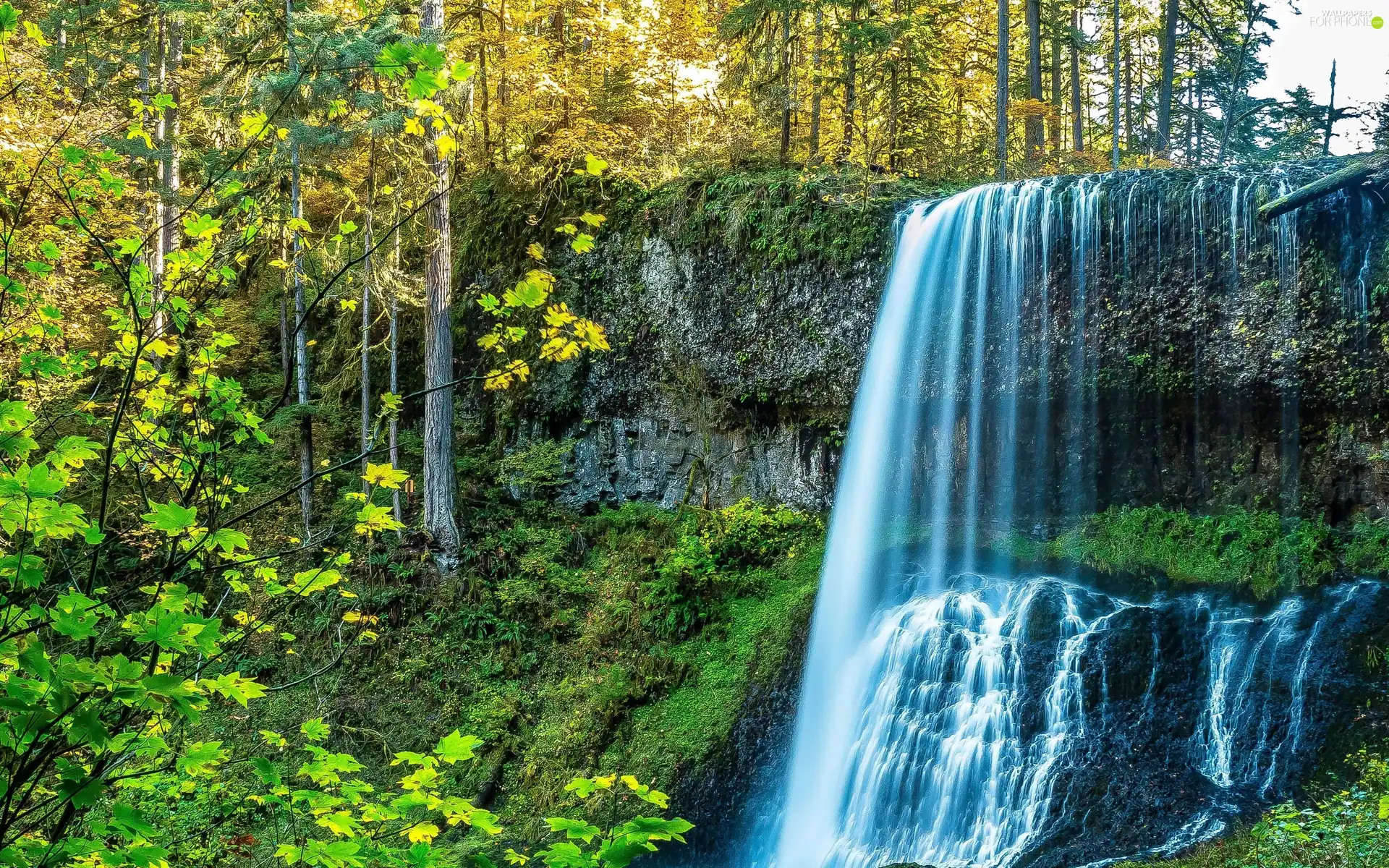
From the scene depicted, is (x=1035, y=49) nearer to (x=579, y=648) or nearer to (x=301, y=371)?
(x=579, y=648)

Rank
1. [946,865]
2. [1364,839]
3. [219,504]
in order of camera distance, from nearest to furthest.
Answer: [219,504] → [1364,839] → [946,865]

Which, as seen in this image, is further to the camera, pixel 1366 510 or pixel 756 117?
pixel 756 117

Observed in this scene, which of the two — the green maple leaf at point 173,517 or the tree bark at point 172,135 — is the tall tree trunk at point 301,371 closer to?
the tree bark at point 172,135

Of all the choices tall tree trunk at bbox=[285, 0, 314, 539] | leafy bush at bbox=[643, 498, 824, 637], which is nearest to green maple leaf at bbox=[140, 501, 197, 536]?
tall tree trunk at bbox=[285, 0, 314, 539]

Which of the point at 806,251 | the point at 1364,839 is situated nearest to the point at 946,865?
the point at 1364,839

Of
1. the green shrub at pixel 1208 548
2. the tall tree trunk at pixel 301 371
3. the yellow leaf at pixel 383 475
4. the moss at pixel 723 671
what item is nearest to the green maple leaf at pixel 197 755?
the yellow leaf at pixel 383 475

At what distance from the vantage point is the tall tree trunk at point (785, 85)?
13.1 metres

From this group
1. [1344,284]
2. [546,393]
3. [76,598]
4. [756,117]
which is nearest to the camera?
[76,598]

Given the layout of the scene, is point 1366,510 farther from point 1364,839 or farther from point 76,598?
point 76,598

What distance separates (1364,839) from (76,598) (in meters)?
6.63

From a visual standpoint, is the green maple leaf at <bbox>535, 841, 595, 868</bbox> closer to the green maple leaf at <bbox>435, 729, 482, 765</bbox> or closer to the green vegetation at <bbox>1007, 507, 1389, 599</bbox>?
the green maple leaf at <bbox>435, 729, 482, 765</bbox>

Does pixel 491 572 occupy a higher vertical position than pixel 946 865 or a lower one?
higher

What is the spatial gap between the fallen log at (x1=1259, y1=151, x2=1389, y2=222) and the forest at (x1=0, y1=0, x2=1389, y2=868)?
0.26 ft

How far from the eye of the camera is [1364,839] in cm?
529
